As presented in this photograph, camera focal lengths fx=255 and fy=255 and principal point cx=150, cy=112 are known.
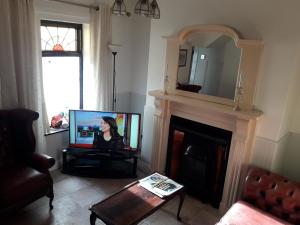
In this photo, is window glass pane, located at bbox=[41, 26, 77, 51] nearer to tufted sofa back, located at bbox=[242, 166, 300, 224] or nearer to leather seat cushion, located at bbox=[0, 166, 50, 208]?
leather seat cushion, located at bbox=[0, 166, 50, 208]

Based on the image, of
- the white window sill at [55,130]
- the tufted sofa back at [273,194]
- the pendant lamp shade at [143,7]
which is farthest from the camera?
the white window sill at [55,130]

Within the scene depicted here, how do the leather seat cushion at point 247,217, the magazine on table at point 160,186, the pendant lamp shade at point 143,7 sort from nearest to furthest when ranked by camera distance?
the pendant lamp shade at point 143,7 → the leather seat cushion at point 247,217 → the magazine on table at point 160,186

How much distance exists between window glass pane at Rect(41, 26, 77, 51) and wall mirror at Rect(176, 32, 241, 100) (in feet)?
5.55

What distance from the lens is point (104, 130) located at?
143 inches

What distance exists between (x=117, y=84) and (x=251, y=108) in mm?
2379

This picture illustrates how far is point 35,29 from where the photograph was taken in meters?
3.12

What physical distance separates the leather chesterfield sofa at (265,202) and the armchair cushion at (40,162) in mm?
1897

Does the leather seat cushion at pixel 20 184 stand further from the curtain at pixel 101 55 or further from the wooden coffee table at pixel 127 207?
the curtain at pixel 101 55

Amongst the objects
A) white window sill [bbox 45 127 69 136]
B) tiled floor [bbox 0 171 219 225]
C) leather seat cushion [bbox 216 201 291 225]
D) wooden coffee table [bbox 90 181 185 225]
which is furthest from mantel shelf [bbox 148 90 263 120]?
white window sill [bbox 45 127 69 136]

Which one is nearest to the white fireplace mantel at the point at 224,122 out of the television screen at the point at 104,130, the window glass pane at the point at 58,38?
the television screen at the point at 104,130

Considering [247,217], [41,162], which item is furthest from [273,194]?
[41,162]

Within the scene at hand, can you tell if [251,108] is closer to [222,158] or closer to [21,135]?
[222,158]

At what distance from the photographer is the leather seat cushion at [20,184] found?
245 cm

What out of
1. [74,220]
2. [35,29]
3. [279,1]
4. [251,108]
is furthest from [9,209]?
[279,1]
